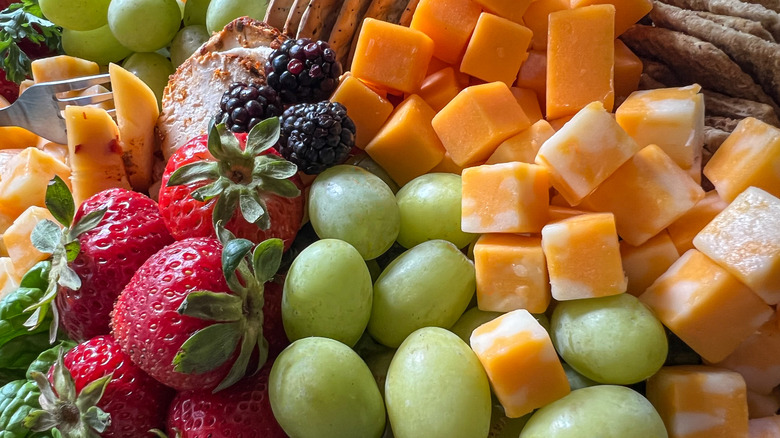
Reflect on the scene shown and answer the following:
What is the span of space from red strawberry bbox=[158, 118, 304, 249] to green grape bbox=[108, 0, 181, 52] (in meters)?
0.62

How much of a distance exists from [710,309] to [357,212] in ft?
1.62

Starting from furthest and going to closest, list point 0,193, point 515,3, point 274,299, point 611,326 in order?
point 0,193, point 515,3, point 274,299, point 611,326

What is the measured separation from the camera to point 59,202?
826 mm

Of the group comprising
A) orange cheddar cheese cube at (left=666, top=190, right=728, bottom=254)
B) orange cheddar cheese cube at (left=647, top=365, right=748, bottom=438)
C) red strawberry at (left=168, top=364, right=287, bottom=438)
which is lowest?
orange cheddar cheese cube at (left=647, top=365, right=748, bottom=438)

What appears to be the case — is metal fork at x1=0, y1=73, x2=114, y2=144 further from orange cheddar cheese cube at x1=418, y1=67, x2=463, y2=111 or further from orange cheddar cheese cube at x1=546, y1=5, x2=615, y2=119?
orange cheddar cheese cube at x1=546, y1=5, x2=615, y2=119

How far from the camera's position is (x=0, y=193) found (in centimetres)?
114

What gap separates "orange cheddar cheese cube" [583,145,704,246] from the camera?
2.66 ft

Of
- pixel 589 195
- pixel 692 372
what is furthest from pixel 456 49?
pixel 692 372

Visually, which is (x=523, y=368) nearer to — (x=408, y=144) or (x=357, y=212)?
(x=357, y=212)

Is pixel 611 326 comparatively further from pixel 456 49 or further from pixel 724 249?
pixel 456 49

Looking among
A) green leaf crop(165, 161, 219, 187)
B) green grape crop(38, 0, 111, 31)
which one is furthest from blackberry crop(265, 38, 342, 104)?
green grape crop(38, 0, 111, 31)

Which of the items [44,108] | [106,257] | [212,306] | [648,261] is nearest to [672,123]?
[648,261]

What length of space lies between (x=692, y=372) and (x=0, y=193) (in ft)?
4.21

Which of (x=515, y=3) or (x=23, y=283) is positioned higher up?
(x=515, y=3)
